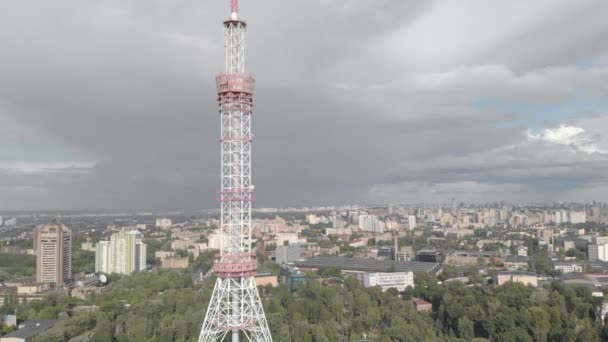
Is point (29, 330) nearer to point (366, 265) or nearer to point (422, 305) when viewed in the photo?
point (422, 305)

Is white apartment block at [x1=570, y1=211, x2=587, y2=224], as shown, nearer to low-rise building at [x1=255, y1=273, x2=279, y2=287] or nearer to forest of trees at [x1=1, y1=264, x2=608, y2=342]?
forest of trees at [x1=1, y1=264, x2=608, y2=342]

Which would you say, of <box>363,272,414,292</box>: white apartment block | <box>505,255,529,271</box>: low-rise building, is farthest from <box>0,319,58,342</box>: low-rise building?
<box>505,255,529,271</box>: low-rise building

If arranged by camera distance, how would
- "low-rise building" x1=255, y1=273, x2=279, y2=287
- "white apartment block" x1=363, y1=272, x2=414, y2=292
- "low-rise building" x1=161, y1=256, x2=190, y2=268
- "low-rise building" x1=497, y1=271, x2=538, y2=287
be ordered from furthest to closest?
1. "low-rise building" x1=161, y1=256, x2=190, y2=268
2. "white apartment block" x1=363, y1=272, x2=414, y2=292
3. "low-rise building" x1=497, y1=271, x2=538, y2=287
4. "low-rise building" x1=255, y1=273, x2=279, y2=287

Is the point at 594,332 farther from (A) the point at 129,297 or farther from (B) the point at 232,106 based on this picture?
(A) the point at 129,297

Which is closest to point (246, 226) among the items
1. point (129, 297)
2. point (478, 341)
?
point (478, 341)

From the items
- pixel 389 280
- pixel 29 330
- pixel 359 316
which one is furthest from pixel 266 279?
pixel 29 330

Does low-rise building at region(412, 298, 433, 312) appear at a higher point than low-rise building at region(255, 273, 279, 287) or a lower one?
lower
